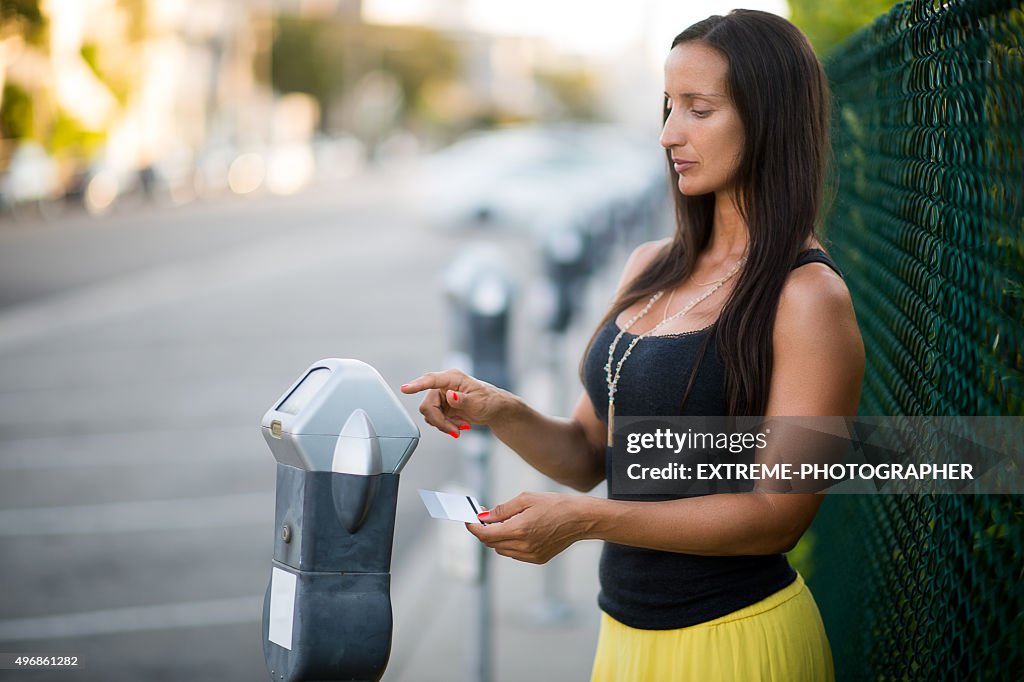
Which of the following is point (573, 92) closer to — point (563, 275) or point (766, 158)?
point (563, 275)

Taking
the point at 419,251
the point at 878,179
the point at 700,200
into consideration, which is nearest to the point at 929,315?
the point at 700,200

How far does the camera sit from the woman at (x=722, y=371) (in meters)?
1.95

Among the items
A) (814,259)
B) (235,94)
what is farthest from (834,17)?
(235,94)

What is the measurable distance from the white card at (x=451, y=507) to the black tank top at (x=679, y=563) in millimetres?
383

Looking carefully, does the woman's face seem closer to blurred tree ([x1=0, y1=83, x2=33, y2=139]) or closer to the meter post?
the meter post

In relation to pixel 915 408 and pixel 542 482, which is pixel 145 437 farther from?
pixel 915 408

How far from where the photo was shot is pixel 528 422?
7.73 feet

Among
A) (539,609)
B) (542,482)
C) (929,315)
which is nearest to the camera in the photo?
(929,315)

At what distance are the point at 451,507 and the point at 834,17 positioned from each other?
2.78 metres

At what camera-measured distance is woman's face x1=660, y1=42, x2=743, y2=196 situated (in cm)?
209

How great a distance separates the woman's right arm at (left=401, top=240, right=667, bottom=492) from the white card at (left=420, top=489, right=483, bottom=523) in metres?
0.26

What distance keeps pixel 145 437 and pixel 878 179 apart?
19.1 feet

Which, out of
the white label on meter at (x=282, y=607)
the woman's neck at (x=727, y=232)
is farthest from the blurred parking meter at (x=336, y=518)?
the woman's neck at (x=727, y=232)

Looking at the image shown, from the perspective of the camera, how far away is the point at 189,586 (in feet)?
17.0
